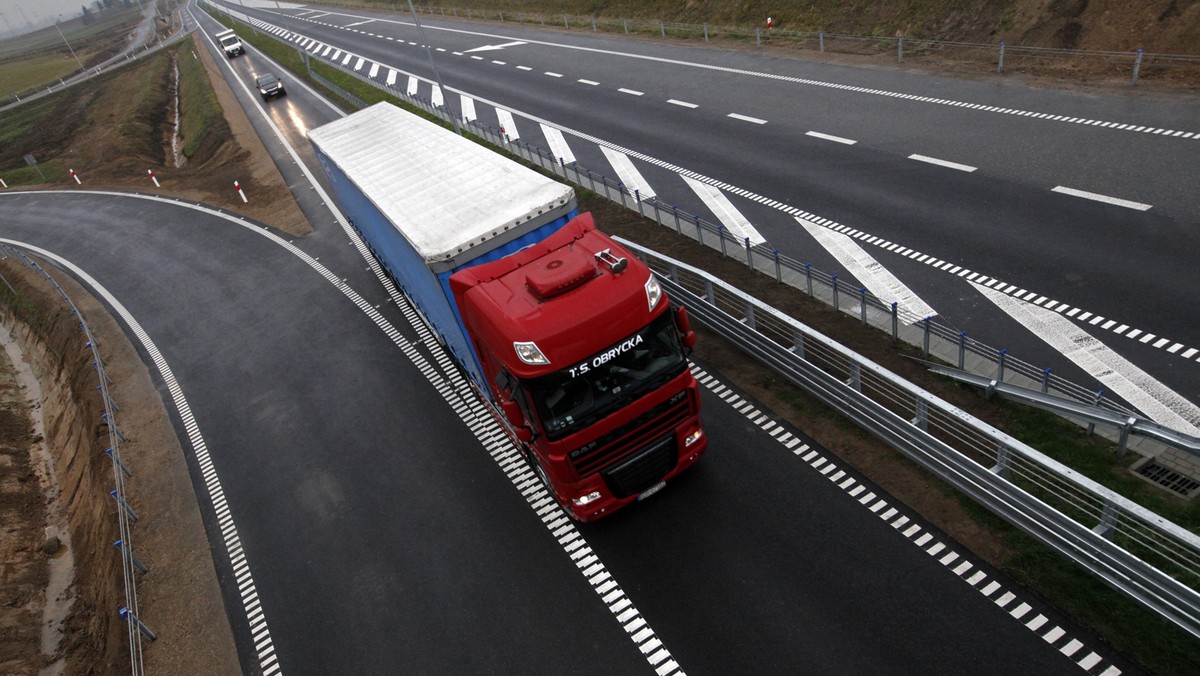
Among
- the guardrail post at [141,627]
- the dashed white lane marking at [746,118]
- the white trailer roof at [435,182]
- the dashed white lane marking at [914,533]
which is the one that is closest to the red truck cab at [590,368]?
the white trailer roof at [435,182]

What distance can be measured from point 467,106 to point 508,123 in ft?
19.2

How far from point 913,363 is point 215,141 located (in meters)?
45.6

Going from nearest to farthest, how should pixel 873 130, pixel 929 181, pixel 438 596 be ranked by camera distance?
pixel 438 596 → pixel 929 181 → pixel 873 130

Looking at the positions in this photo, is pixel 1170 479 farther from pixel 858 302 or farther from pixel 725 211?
pixel 725 211

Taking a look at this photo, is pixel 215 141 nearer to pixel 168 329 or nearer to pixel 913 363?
pixel 168 329

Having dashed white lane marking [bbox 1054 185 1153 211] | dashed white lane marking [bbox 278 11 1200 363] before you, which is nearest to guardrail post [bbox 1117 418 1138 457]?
dashed white lane marking [bbox 278 11 1200 363]

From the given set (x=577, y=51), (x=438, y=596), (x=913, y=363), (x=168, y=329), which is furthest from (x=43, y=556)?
(x=577, y=51)

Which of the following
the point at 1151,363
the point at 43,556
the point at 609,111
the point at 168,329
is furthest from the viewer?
the point at 609,111

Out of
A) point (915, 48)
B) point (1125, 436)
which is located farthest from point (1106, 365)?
point (915, 48)

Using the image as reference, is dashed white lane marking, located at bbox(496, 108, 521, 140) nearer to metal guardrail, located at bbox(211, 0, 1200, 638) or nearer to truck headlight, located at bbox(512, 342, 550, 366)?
metal guardrail, located at bbox(211, 0, 1200, 638)

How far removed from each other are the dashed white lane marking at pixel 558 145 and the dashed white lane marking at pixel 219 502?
1547cm

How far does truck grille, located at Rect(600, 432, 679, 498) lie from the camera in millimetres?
11234

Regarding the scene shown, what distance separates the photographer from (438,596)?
12086 millimetres

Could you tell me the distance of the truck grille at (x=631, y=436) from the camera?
35.4 feet
